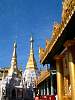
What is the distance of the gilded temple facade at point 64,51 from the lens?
10906 mm

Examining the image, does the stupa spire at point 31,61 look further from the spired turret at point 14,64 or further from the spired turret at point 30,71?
the spired turret at point 14,64

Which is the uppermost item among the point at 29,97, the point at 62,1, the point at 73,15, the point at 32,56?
the point at 32,56

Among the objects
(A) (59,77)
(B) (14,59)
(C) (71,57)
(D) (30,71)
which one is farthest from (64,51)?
(B) (14,59)

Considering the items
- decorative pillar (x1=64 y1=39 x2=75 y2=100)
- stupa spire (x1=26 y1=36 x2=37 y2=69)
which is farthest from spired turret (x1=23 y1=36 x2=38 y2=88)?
decorative pillar (x1=64 y1=39 x2=75 y2=100)

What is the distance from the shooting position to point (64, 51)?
13758mm

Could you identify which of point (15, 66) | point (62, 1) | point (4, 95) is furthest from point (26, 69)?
point (62, 1)

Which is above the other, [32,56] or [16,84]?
[32,56]

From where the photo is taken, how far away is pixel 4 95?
4678 cm

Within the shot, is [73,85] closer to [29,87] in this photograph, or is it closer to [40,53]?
[40,53]

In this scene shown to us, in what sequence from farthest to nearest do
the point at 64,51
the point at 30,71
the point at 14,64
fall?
the point at 14,64, the point at 30,71, the point at 64,51

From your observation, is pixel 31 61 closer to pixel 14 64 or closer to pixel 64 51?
pixel 14 64

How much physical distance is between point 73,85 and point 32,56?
48497mm

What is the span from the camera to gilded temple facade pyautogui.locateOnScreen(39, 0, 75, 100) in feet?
35.8

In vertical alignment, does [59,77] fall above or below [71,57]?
below
